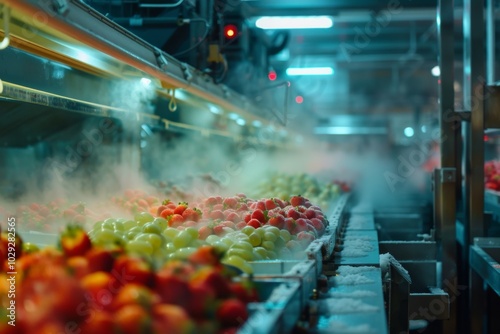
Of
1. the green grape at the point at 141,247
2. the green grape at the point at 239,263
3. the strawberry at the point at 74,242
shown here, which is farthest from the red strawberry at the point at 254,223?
the strawberry at the point at 74,242

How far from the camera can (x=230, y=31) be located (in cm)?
661

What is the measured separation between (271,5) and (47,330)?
7.27 meters

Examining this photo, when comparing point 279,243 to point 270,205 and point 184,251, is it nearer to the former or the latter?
point 184,251

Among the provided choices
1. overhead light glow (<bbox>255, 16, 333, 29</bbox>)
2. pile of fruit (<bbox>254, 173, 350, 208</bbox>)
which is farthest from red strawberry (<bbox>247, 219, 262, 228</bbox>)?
overhead light glow (<bbox>255, 16, 333, 29</bbox>)

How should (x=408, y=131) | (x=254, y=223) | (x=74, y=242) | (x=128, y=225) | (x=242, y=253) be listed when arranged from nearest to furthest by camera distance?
(x=74, y=242) < (x=242, y=253) < (x=128, y=225) < (x=254, y=223) < (x=408, y=131)

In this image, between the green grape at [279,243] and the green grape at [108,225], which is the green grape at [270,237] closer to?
Result: the green grape at [279,243]

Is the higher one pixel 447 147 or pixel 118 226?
pixel 447 147

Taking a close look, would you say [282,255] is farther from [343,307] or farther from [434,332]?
[434,332]

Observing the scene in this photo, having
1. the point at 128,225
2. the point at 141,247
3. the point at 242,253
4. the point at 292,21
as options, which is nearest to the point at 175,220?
the point at 128,225

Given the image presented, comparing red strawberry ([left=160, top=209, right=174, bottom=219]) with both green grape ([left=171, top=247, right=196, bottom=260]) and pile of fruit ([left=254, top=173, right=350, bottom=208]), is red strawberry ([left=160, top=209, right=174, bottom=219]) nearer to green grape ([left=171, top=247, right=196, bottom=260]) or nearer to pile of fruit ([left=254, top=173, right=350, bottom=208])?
green grape ([left=171, top=247, right=196, bottom=260])

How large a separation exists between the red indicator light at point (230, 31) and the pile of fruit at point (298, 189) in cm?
170

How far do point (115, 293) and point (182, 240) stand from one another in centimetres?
126

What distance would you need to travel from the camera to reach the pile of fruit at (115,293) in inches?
62.0

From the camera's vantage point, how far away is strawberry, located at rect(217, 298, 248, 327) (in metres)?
1.80
